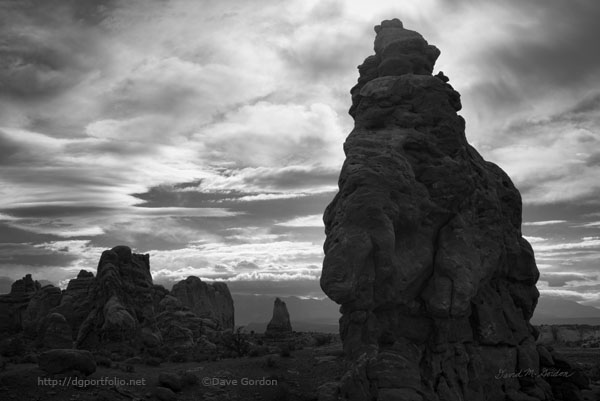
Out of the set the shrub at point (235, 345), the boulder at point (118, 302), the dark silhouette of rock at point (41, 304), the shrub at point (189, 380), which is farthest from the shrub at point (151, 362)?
the dark silhouette of rock at point (41, 304)

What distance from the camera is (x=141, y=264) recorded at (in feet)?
201

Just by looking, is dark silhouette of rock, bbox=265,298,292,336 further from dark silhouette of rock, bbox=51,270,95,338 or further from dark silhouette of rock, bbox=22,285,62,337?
dark silhouette of rock, bbox=22,285,62,337

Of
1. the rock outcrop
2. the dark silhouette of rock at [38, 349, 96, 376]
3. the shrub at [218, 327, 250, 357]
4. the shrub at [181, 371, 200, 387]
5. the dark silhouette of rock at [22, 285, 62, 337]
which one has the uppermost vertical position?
the dark silhouette of rock at [22, 285, 62, 337]

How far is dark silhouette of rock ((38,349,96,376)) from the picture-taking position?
27141 mm

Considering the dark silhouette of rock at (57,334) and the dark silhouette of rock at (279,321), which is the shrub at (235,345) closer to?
the dark silhouette of rock at (57,334)

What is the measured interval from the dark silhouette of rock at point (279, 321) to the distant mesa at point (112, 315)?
1287 centimetres

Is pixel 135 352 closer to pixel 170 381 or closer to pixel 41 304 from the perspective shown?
pixel 170 381

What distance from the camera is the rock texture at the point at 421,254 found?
1095 inches

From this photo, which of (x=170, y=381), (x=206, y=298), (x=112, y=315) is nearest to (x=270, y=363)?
(x=170, y=381)

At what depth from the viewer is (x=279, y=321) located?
236 feet

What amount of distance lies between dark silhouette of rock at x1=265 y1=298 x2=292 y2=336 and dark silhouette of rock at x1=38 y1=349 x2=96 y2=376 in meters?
43.6

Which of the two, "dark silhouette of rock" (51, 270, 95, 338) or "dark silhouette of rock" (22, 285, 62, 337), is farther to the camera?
"dark silhouette of rock" (22, 285, 62, 337)

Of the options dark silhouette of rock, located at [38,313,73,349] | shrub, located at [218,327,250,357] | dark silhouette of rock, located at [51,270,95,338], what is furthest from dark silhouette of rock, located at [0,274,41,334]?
shrub, located at [218,327,250,357]

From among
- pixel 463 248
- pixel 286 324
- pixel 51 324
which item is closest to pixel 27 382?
pixel 51 324
